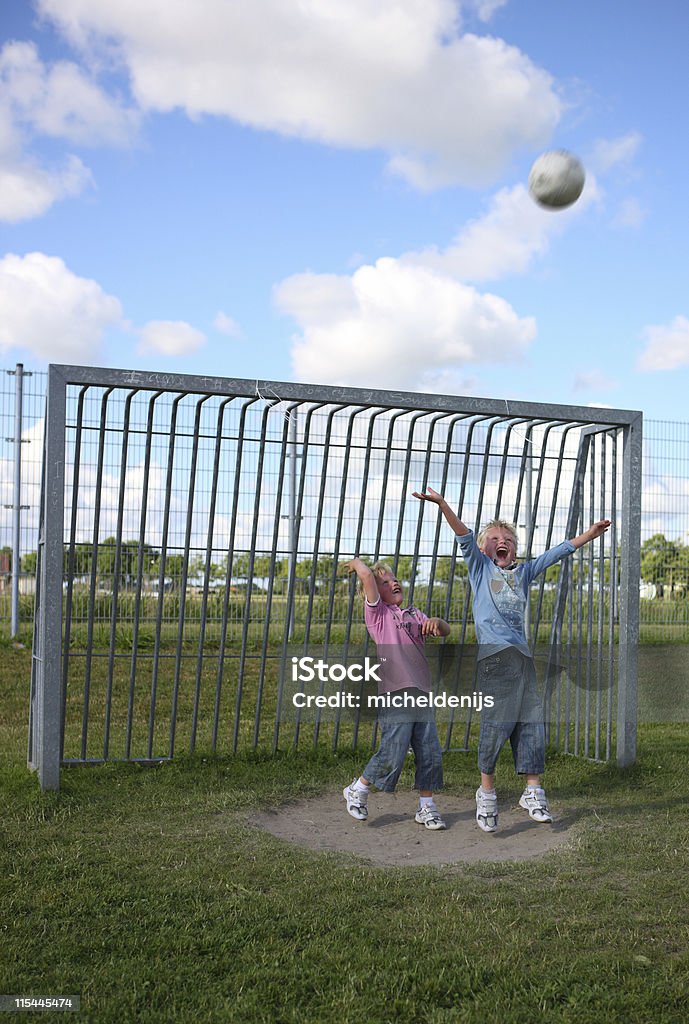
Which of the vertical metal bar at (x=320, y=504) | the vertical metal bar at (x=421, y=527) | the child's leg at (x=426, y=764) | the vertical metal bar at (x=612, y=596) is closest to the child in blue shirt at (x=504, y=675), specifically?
the child's leg at (x=426, y=764)

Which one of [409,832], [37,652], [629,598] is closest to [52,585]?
[37,652]

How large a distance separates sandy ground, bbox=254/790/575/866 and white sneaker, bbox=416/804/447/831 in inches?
1.5

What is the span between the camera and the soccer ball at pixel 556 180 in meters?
6.71

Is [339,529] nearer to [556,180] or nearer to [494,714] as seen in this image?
[494,714]

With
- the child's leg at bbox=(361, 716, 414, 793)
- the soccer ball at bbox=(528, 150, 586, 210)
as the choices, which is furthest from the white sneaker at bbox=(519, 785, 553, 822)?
the soccer ball at bbox=(528, 150, 586, 210)

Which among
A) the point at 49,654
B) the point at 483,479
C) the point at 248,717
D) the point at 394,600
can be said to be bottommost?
the point at 248,717

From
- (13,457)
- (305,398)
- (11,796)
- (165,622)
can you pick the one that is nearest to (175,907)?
(11,796)

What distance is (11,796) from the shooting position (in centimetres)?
623

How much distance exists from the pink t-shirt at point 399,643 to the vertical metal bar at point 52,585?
1949 mm

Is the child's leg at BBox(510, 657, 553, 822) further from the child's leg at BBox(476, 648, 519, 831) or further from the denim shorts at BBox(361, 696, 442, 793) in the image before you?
the denim shorts at BBox(361, 696, 442, 793)

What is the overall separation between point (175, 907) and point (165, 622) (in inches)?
306

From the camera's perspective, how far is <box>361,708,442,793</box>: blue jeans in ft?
19.8

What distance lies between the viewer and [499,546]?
6238 mm

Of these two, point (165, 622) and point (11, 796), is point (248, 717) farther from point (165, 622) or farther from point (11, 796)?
point (11, 796)
